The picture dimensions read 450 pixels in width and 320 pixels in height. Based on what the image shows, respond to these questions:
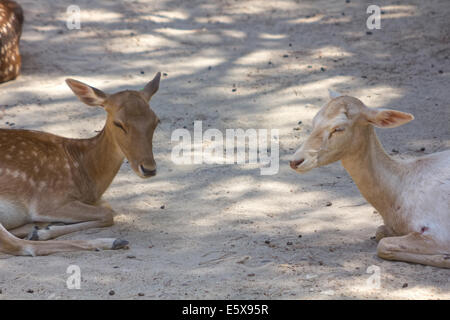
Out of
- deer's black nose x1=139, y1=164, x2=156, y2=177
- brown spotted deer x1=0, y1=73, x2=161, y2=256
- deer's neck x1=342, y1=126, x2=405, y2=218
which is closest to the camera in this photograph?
deer's neck x1=342, y1=126, x2=405, y2=218

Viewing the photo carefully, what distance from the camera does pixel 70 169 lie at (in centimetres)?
623

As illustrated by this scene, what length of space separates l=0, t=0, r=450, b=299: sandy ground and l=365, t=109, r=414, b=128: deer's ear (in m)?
1.00

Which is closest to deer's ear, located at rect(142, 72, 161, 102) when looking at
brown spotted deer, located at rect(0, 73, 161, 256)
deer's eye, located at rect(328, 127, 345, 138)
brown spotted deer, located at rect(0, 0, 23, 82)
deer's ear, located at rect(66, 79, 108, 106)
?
brown spotted deer, located at rect(0, 73, 161, 256)

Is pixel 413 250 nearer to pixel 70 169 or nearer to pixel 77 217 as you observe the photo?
pixel 77 217

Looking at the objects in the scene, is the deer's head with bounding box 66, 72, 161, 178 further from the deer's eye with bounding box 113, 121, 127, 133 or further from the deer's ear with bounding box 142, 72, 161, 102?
the deer's ear with bounding box 142, 72, 161, 102

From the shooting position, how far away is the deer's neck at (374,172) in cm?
523

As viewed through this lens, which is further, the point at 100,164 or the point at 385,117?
the point at 100,164

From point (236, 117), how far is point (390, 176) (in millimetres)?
3608

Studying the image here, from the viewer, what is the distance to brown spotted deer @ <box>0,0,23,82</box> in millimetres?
9328

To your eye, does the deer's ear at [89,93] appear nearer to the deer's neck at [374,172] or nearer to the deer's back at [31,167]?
the deer's back at [31,167]

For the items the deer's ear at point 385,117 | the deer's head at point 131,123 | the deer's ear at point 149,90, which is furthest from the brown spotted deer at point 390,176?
the deer's ear at point 149,90

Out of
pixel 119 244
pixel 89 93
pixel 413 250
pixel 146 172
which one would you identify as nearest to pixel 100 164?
pixel 89 93

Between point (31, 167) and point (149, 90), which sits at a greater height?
point (149, 90)
